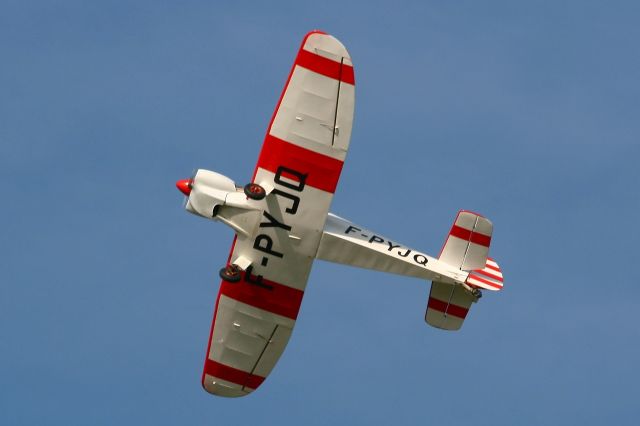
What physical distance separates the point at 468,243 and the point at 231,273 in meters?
6.26

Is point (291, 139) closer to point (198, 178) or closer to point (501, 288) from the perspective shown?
point (198, 178)

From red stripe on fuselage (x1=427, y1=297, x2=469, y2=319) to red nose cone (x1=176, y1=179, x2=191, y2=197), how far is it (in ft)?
23.8

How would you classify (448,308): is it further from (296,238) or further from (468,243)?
(296,238)

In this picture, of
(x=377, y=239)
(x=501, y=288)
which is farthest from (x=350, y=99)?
(x=501, y=288)

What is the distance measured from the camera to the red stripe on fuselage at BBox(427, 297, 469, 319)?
32438 mm

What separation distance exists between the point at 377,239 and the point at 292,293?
262 cm

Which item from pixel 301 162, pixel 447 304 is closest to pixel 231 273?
pixel 301 162

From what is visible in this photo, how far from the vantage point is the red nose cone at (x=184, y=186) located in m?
30.0

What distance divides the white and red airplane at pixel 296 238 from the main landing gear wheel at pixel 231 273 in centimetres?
3

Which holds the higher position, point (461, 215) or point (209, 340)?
point (461, 215)

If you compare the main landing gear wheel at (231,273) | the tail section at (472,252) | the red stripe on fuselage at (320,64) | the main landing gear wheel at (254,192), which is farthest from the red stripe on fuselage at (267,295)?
the red stripe on fuselage at (320,64)

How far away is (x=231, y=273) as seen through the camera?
30.4 metres

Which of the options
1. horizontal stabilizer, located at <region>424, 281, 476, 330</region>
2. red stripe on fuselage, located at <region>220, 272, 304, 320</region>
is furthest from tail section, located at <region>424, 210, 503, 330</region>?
red stripe on fuselage, located at <region>220, 272, 304, 320</region>

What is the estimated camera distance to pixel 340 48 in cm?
2906
